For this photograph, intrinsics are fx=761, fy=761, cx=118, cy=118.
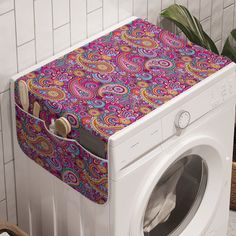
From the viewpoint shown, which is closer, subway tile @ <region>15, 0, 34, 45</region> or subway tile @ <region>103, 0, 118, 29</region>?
subway tile @ <region>15, 0, 34, 45</region>

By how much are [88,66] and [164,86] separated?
29 cm

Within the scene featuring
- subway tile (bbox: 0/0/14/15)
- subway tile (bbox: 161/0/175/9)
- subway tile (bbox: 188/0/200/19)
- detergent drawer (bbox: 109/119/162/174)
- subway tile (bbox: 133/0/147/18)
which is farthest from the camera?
subway tile (bbox: 188/0/200/19)

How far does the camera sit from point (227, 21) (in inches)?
136

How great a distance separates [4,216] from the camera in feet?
9.29

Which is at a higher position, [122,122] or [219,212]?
[122,122]

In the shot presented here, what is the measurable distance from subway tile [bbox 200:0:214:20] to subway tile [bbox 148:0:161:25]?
276mm

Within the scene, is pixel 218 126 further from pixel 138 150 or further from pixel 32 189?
pixel 32 189

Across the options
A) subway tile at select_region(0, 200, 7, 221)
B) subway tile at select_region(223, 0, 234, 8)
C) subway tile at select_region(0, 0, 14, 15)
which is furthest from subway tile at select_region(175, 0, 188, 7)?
subway tile at select_region(0, 200, 7, 221)

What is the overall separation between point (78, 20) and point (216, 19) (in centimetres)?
89

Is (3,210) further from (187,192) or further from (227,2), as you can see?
(227,2)

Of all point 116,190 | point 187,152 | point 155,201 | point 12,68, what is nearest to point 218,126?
point 187,152

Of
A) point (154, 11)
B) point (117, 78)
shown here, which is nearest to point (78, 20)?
point (117, 78)

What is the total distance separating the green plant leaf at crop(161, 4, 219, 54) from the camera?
9.75 feet

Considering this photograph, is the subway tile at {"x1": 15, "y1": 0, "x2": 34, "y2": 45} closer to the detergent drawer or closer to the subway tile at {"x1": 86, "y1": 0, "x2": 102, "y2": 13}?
the subway tile at {"x1": 86, "y1": 0, "x2": 102, "y2": 13}
